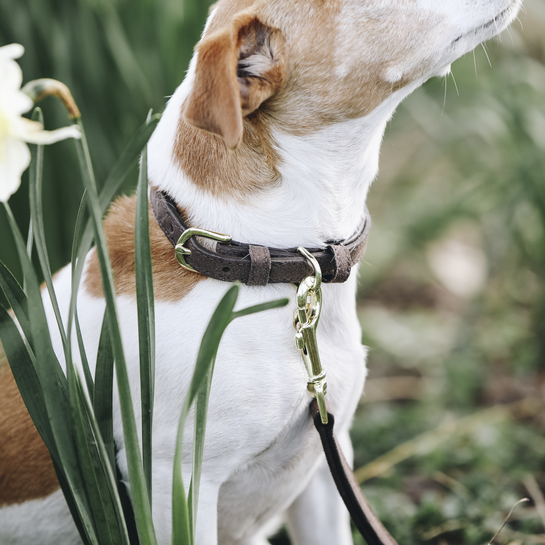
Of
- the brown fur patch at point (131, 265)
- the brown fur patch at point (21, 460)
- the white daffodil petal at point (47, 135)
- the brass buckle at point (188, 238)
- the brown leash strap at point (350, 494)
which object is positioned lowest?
the brown leash strap at point (350, 494)

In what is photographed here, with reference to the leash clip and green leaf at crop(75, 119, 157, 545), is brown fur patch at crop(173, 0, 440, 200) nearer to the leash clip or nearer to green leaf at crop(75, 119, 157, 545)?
the leash clip

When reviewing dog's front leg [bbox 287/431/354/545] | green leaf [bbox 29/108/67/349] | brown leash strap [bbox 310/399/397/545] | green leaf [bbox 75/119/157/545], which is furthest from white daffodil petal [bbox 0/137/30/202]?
dog's front leg [bbox 287/431/354/545]

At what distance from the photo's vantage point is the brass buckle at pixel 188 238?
1070 mm

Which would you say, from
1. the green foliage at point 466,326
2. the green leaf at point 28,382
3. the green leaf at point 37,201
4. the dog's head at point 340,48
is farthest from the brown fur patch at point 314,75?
the green foliage at point 466,326

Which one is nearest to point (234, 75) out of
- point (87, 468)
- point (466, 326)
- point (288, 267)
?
point (288, 267)

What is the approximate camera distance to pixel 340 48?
1.16 metres

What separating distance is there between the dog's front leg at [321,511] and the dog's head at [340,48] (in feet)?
2.77

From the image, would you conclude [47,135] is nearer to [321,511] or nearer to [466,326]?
[321,511]

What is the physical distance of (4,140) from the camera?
55 centimetres

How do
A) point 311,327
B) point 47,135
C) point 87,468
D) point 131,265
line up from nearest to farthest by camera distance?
point 47,135 → point 87,468 → point 311,327 → point 131,265

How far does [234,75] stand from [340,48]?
282 mm

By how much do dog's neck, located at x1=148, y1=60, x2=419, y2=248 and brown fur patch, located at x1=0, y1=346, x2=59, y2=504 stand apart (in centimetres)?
58

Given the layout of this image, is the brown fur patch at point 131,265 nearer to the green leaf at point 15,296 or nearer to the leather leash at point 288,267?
the leather leash at point 288,267

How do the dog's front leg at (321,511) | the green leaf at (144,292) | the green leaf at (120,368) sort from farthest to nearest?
the dog's front leg at (321,511) < the green leaf at (144,292) < the green leaf at (120,368)
